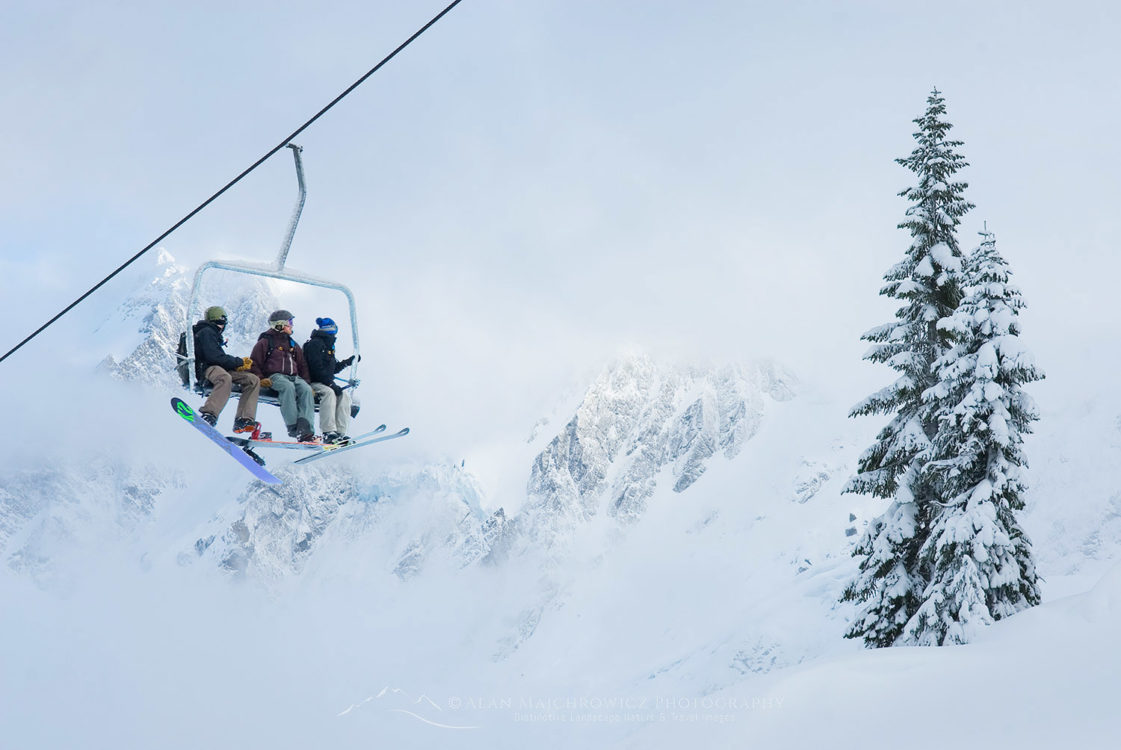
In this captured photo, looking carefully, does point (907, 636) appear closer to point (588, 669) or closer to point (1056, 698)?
point (1056, 698)

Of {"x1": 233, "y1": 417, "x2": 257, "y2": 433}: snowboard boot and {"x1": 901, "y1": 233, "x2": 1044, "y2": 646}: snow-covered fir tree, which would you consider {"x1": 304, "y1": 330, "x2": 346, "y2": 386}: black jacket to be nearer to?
{"x1": 233, "y1": 417, "x2": 257, "y2": 433}: snowboard boot

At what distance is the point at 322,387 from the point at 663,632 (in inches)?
6992

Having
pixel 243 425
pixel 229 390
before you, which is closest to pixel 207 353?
pixel 229 390

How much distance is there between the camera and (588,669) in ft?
604

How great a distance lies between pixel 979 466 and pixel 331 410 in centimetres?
1168

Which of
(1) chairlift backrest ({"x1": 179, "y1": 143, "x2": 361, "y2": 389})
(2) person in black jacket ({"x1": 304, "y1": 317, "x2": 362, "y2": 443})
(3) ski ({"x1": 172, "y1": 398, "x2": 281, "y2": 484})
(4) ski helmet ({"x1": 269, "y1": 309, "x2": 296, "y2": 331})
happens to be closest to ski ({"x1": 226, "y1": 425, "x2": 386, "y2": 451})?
(3) ski ({"x1": 172, "y1": 398, "x2": 281, "y2": 484})

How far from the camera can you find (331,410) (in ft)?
39.9

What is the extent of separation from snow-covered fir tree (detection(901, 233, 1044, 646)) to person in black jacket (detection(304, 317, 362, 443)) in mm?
10604

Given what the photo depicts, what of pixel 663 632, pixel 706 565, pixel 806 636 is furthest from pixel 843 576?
pixel 706 565

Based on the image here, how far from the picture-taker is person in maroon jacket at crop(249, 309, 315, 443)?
38.1 ft

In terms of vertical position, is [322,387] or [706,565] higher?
[322,387]

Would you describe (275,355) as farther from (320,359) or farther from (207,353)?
(207,353)

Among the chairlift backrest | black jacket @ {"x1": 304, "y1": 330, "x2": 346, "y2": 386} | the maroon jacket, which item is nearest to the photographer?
the chairlift backrest

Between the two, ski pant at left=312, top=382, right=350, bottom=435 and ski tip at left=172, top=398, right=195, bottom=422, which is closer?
ski tip at left=172, top=398, right=195, bottom=422
